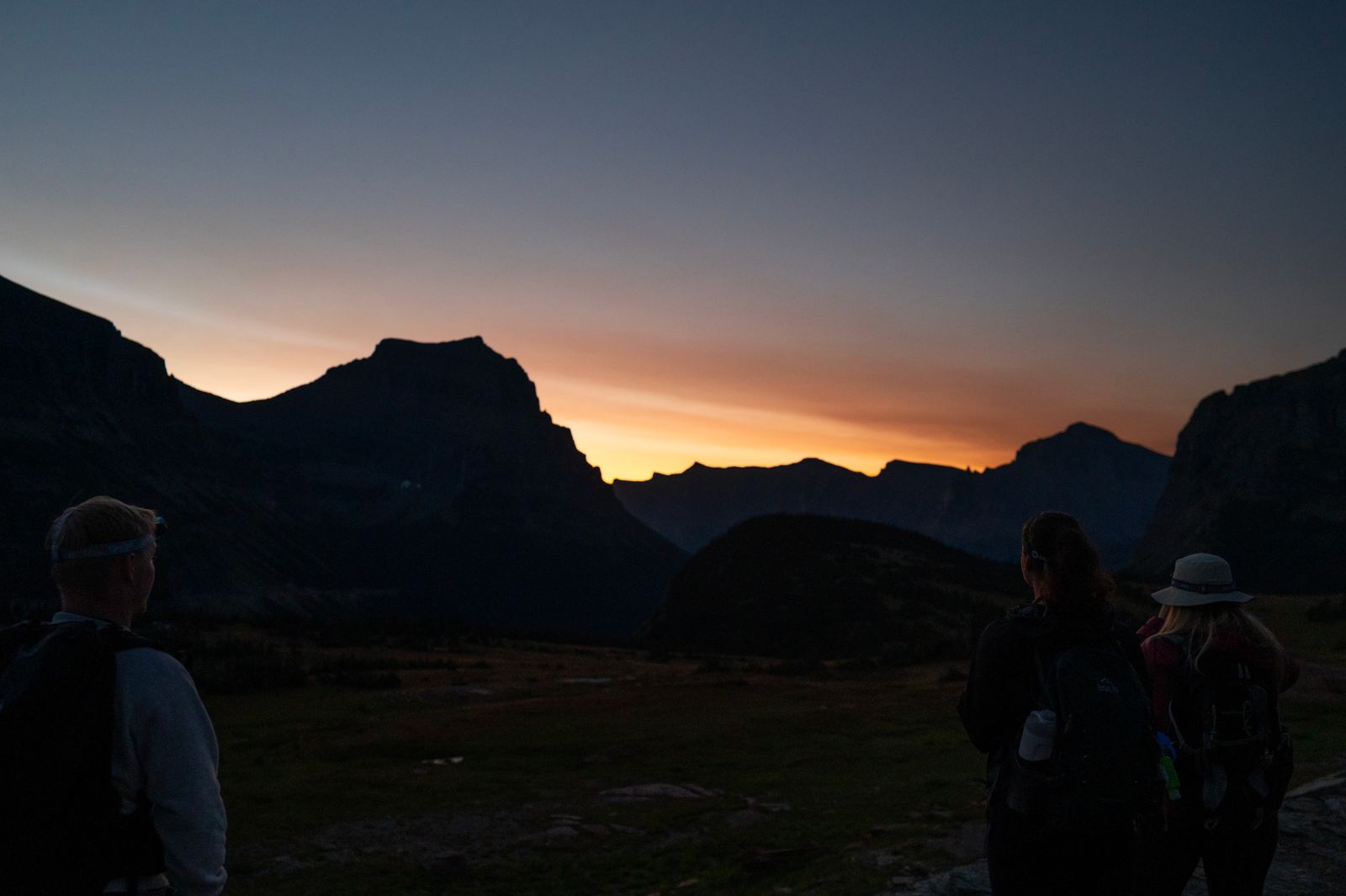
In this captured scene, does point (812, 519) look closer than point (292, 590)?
Yes

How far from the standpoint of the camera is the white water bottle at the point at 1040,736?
4.26 m

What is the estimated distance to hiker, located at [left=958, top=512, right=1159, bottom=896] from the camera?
4254 millimetres

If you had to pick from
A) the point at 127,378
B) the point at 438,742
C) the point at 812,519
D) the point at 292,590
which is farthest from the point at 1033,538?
the point at 127,378

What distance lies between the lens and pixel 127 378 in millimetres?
159375

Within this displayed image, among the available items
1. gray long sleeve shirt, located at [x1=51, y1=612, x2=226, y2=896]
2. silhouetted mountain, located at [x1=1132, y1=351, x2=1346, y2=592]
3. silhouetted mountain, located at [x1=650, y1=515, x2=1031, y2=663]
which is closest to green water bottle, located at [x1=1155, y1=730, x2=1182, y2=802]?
gray long sleeve shirt, located at [x1=51, y1=612, x2=226, y2=896]

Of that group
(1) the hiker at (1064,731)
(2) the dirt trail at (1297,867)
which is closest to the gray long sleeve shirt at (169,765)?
(1) the hiker at (1064,731)

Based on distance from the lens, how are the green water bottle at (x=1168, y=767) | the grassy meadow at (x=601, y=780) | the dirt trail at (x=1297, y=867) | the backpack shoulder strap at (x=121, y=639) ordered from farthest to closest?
the grassy meadow at (x=601, y=780) < the dirt trail at (x=1297, y=867) < the green water bottle at (x=1168, y=767) < the backpack shoulder strap at (x=121, y=639)

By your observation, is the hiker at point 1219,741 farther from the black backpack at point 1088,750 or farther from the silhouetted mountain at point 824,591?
the silhouetted mountain at point 824,591

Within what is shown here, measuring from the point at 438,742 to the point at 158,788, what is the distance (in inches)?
600

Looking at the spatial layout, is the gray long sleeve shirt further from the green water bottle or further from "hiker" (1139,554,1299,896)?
"hiker" (1139,554,1299,896)

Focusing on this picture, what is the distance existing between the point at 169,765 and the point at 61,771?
328 mm

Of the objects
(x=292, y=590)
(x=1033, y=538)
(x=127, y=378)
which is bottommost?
(x=292, y=590)

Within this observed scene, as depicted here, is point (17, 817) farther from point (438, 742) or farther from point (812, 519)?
point (812, 519)

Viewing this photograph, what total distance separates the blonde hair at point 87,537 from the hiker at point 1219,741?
4989 millimetres
